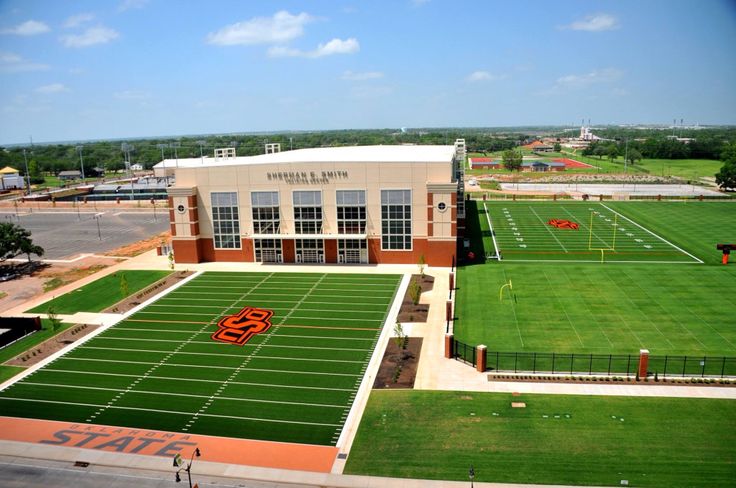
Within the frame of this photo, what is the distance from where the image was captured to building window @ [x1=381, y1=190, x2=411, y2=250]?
52.1m

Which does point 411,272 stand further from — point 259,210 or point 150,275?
point 150,275

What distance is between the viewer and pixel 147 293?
46438 mm

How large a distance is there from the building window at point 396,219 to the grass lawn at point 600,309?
21.6 feet

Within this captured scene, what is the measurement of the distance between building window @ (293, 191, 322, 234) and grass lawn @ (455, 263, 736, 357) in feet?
47.3

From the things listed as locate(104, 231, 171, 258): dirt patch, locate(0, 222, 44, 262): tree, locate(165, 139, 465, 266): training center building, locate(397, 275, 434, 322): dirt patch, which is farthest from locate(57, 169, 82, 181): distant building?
locate(397, 275, 434, 322): dirt patch

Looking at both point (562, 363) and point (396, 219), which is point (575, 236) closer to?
point (396, 219)

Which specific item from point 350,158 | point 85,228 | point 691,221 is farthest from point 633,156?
point 85,228

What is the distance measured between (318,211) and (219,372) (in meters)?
24.4

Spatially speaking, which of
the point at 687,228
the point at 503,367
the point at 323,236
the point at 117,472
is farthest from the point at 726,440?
the point at 687,228

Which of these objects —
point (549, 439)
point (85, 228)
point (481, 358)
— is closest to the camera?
point (549, 439)

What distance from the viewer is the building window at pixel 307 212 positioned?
53188 millimetres

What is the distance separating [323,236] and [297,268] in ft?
12.7

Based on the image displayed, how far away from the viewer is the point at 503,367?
3069 cm

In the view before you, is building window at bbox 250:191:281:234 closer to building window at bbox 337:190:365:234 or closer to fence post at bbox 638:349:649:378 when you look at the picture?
building window at bbox 337:190:365:234
